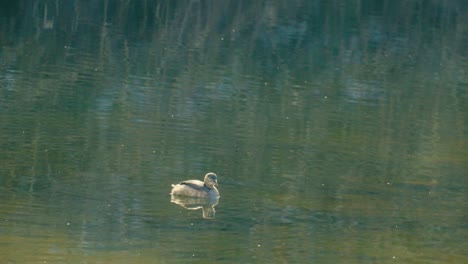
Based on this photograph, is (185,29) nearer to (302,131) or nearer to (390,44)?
(390,44)

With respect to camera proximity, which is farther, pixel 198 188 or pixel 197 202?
pixel 198 188

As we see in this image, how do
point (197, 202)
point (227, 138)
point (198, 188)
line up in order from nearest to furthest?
1. point (197, 202)
2. point (198, 188)
3. point (227, 138)

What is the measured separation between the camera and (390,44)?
40625 millimetres

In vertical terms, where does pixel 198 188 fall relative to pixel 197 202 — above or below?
above

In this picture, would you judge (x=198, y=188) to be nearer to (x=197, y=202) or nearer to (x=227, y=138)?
(x=197, y=202)

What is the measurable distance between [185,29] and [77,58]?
823cm

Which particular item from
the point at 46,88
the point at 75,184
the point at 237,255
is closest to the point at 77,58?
the point at 46,88

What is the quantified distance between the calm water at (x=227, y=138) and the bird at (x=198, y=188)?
0.28 m

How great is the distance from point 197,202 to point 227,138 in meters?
4.83

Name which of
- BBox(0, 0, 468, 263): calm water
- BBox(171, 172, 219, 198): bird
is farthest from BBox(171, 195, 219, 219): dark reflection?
BBox(0, 0, 468, 263): calm water

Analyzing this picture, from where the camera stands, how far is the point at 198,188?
59.3 feet

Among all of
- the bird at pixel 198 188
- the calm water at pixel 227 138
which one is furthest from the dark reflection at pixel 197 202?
the calm water at pixel 227 138

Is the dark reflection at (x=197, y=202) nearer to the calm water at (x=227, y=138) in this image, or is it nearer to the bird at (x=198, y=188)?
the bird at (x=198, y=188)

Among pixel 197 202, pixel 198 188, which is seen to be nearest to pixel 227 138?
pixel 198 188
